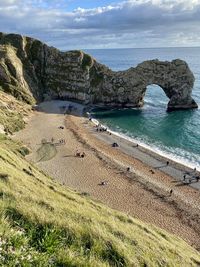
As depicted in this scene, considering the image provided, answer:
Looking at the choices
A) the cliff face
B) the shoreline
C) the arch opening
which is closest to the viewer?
the shoreline

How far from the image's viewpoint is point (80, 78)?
125 m

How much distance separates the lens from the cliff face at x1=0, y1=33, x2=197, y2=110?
119375mm

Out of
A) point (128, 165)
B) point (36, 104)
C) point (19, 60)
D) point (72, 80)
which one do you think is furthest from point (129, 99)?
point (128, 165)

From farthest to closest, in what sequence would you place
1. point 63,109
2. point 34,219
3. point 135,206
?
point 63,109
point 135,206
point 34,219

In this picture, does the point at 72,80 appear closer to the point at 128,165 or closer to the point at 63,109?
the point at 63,109

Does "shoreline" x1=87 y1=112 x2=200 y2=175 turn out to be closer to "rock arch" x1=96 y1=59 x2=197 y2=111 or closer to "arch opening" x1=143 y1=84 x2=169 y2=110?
"rock arch" x1=96 y1=59 x2=197 y2=111

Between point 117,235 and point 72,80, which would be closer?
point 117,235

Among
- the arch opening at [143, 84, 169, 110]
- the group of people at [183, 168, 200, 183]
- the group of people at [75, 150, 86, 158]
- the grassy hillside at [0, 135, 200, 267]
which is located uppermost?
the grassy hillside at [0, 135, 200, 267]

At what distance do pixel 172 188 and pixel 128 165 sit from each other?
40.3 ft

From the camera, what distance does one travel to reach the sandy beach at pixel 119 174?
1940 inches

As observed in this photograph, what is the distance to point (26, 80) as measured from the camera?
123 m

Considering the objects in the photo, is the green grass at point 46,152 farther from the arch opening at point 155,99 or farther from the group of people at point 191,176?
the arch opening at point 155,99

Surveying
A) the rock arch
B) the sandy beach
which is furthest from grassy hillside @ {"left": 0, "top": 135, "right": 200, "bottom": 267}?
the rock arch

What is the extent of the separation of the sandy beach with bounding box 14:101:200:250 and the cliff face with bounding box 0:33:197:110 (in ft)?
89.5
